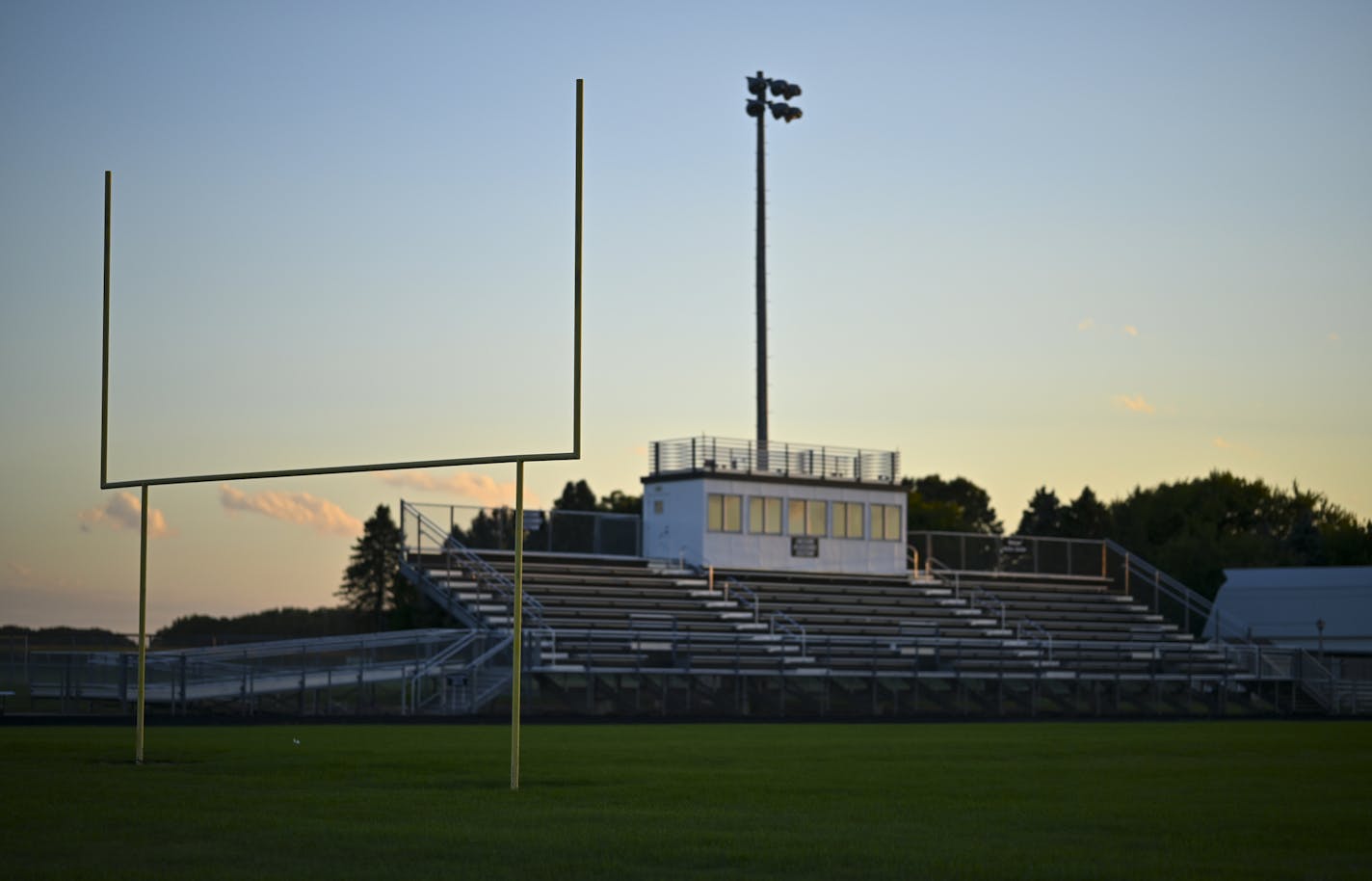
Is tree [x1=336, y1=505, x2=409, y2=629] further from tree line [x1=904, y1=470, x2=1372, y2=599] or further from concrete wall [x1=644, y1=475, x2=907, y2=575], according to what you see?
concrete wall [x1=644, y1=475, x2=907, y2=575]

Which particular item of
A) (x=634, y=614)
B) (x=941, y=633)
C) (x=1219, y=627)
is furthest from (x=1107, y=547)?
(x=634, y=614)

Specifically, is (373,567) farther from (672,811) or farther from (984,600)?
(672,811)

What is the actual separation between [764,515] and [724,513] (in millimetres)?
1309

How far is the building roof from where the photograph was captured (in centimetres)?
4216

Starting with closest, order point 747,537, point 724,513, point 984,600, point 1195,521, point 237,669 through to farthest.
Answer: point 237,669, point 724,513, point 747,537, point 984,600, point 1195,521

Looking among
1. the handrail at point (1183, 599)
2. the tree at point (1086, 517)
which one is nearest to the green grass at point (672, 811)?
the handrail at point (1183, 599)

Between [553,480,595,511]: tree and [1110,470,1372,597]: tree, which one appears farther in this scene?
[553,480,595,511]: tree

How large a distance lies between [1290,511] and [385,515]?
155ft

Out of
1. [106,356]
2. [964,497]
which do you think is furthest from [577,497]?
[106,356]

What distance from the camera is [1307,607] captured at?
4284 cm

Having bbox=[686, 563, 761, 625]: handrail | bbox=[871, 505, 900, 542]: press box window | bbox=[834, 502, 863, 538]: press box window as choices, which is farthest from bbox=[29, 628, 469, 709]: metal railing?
bbox=[871, 505, 900, 542]: press box window

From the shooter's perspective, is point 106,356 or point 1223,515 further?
point 1223,515

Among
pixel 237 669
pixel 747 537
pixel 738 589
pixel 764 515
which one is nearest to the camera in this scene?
pixel 237 669

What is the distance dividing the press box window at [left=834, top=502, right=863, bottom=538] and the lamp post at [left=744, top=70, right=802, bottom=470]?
224 centimetres
